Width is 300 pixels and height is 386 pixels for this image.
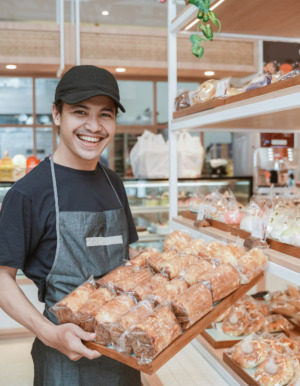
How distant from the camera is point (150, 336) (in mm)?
1014

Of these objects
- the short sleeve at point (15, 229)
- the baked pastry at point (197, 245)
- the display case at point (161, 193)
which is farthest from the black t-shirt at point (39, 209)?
the display case at point (161, 193)

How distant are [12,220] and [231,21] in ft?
4.21

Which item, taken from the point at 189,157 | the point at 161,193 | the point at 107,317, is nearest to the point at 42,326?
the point at 107,317

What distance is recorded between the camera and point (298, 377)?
156 cm

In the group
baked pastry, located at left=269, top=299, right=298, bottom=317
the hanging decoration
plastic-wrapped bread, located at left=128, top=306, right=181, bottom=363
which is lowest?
baked pastry, located at left=269, top=299, right=298, bottom=317

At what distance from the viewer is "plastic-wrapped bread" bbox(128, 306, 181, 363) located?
1.02 m

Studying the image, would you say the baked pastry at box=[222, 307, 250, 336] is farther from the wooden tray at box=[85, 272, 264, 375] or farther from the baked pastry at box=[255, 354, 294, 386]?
the wooden tray at box=[85, 272, 264, 375]

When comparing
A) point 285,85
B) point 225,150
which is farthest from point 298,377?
point 225,150

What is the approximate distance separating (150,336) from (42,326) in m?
0.42

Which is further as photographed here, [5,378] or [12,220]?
[5,378]

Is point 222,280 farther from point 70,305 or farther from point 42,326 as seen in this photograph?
point 42,326

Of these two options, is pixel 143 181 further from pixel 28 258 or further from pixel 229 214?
pixel 28 258

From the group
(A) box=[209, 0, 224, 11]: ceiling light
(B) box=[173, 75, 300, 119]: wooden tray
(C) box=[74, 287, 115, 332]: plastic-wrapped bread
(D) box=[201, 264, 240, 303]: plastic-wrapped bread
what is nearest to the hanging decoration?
(A) box=[209, 0, 224, 11]: ceiling light

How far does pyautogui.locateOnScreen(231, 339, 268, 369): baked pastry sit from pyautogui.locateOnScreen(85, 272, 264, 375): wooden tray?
48 cm
